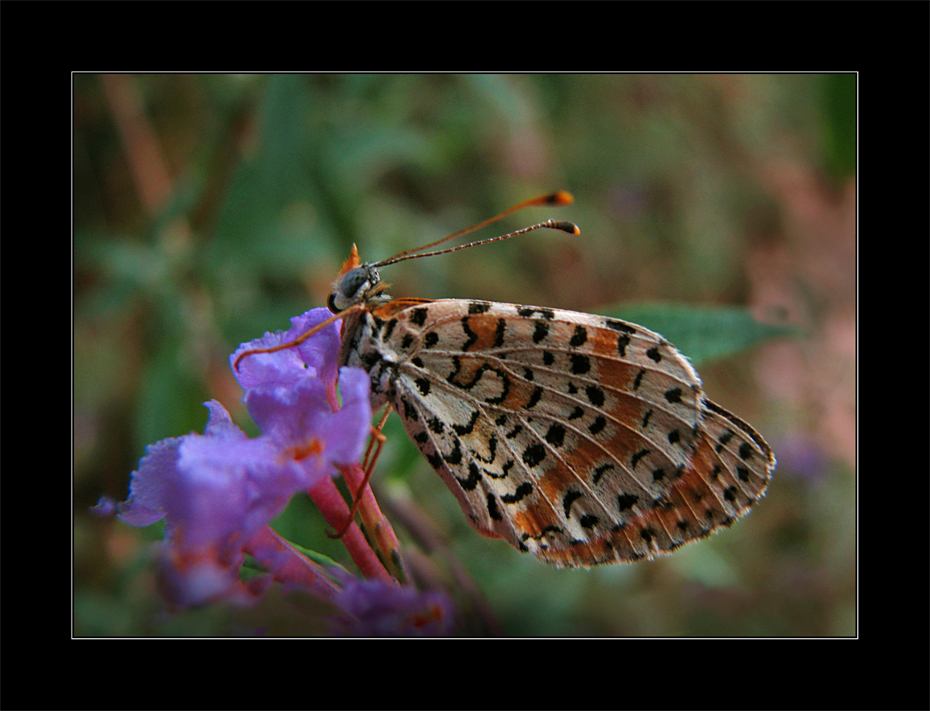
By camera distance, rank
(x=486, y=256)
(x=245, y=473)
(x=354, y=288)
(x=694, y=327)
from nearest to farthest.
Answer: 1. (x=245, y=473)
2. (x=354, y=288)
3. (x=694, y=327)
4. (x=486, y=256)

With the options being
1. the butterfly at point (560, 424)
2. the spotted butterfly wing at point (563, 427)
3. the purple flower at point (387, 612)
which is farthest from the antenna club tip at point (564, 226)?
the purple flower at point (387, 612)

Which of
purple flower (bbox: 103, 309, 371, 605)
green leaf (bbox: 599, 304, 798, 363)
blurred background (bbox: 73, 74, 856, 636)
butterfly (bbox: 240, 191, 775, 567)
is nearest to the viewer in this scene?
purple flower (bbox: 103, 309, 371, 605)

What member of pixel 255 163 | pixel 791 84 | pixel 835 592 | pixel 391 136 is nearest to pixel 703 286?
pixel 791 84

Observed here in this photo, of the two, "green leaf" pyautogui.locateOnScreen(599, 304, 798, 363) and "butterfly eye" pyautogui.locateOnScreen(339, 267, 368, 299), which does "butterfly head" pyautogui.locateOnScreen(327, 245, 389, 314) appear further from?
"green leaf" pyautogui.locateOnScreen(599, 304, 798, 363)

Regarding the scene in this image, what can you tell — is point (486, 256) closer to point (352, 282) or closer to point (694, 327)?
point (694, 327)

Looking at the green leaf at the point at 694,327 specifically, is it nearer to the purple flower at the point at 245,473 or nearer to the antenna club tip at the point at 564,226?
the antenna club tip at the point at 564,226

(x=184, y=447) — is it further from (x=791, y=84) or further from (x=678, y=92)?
(x=791, y=84)

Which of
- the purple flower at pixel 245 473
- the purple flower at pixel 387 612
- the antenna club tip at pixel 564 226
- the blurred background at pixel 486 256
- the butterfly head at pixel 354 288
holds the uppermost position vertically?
the blurred background at pixel 486 256

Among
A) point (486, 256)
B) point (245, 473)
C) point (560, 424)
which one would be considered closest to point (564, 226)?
point (560, 424)

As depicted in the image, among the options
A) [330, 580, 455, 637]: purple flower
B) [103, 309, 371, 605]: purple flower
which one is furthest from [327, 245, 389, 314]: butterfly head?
[330, 580, 455, 637]: purple flower
